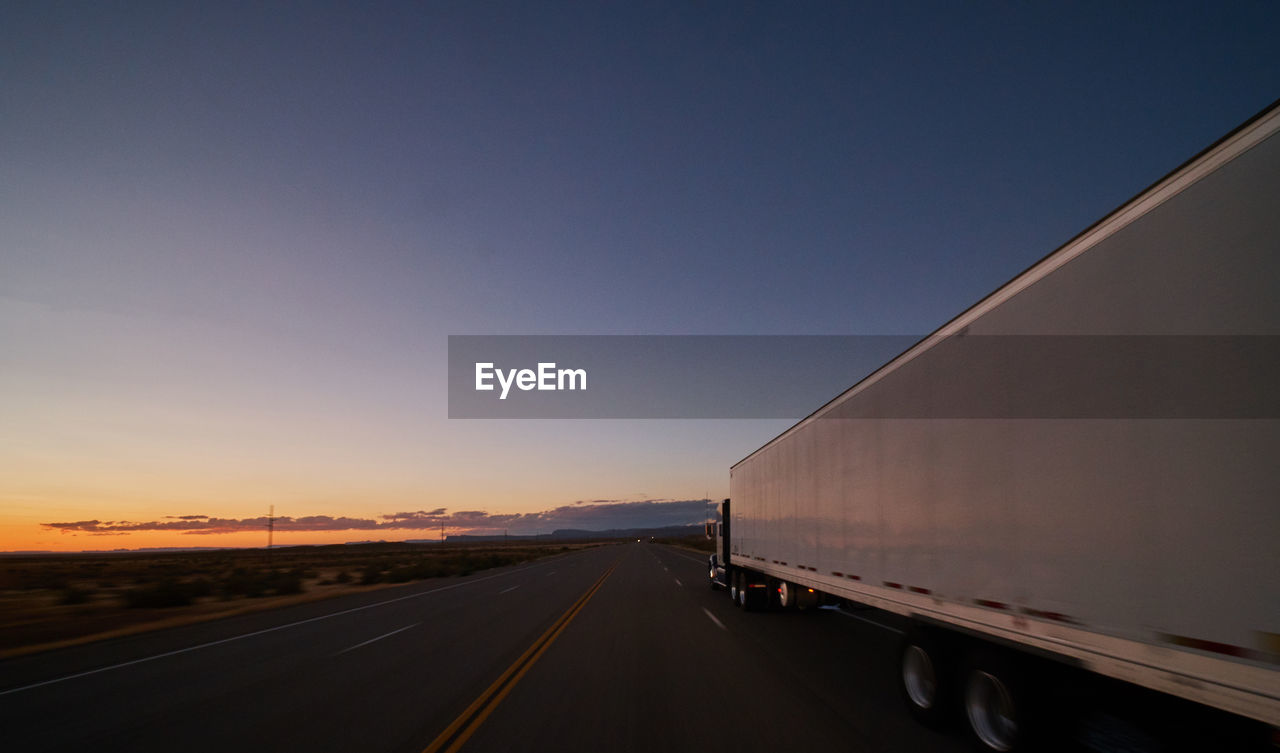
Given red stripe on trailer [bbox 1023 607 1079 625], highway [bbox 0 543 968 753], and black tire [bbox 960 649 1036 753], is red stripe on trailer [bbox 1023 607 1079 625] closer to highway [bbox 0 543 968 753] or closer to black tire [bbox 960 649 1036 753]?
black tire [bbox 960 649 1036 753]

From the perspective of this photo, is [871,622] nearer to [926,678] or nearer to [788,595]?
[788,595]

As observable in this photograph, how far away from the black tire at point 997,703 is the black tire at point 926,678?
285 millimetres

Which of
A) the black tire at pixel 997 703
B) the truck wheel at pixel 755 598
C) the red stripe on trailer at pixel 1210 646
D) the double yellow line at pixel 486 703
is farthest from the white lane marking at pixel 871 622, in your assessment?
the red stripe on trailer at pixel 1210 646

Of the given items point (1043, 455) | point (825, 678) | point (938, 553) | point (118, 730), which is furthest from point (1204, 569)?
point (118, 730)

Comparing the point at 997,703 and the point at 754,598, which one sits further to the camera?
the point at 754,598

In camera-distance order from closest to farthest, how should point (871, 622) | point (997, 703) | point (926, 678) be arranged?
point (997, 703) → point (926, 678) → point (871, 622)

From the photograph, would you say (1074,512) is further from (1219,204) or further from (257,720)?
(257,720)

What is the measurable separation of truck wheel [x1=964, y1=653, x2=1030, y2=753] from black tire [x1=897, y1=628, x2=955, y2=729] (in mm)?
348

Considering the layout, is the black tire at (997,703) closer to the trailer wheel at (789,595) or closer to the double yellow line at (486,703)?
the double yellow line at (486,703)

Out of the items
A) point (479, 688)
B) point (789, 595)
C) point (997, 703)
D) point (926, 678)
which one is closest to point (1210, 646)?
point (997, 703)

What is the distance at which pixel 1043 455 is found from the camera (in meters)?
5.66

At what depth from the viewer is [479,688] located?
30.7ft

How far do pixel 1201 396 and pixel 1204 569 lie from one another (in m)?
0.93

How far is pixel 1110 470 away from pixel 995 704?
112 inches
